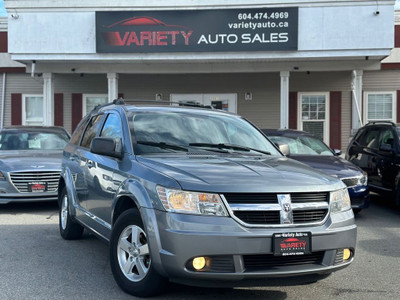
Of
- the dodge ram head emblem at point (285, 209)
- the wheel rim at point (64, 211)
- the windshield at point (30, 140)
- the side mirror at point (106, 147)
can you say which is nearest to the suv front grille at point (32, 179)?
the windshield at point (30, 140)

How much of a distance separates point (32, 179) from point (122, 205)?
4.36 metres

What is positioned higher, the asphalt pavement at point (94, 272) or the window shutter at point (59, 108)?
the window shutter at point (59, 108)

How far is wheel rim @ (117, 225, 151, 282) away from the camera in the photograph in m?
3.83

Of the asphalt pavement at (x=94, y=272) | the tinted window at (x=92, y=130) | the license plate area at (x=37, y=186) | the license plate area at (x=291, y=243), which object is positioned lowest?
the asphalt pavement at (x=94, y=272)

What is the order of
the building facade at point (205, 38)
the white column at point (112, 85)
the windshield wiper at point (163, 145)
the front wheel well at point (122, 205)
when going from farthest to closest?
the white column at point (112, 85) < the building facade at point (205, 38) < the windshield wiper at point (163, 145) < the front wheel well at point (122, 205)

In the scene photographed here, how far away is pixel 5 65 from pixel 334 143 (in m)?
12.4

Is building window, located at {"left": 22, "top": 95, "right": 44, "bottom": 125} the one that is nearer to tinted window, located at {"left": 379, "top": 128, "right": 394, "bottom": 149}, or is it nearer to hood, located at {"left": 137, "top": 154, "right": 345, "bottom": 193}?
tinted window, located at {"left": 379, "top": 128, "right": 394, "bottom": 149}

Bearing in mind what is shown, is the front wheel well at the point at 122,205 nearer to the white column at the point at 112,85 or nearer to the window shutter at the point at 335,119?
the white column at the point at 112,85

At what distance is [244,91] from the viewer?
16688 mm

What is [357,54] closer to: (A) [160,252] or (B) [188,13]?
(B) [188,13]

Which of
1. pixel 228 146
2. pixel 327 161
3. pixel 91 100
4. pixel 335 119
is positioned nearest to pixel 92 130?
pixel 228 146

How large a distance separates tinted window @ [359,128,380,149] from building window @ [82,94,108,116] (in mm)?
10209

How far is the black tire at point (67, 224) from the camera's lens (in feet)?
20.0

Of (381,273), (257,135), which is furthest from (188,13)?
(381,273)
